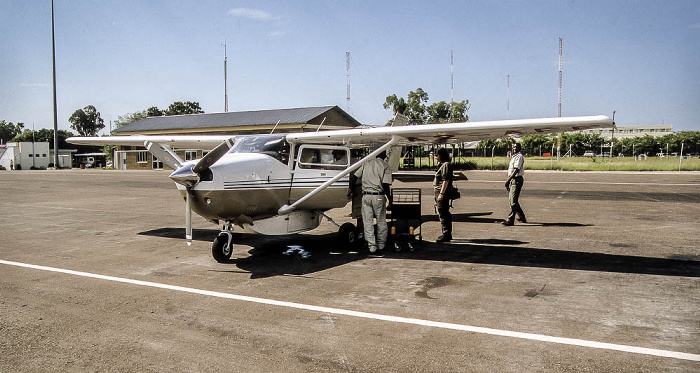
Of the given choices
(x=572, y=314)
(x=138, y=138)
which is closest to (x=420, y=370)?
(x=572, y=314)

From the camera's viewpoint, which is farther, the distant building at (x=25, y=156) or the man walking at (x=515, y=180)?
the distant building at (x=25, y=156)

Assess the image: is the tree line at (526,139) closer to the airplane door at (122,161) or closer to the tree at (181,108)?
the tree at (181,108)

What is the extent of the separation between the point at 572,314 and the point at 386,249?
458cm

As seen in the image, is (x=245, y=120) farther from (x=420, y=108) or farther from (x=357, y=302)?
(x=357, y=302)

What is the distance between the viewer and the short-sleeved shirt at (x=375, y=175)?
9.09 metres

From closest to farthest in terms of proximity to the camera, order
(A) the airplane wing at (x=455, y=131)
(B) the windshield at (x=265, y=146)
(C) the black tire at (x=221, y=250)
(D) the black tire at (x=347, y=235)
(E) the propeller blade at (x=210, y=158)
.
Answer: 1. (A) the airplane wing at (x=455, y=131)
2. (E) the propeller blade at (x=210, y=158)
3. (C) the black tire at (x=221, y=250)
4. (B) the windshield at (x=265, y=146)
5. (D) the black tire at (x=347, y=235)

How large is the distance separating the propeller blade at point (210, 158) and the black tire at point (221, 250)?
1.34 m

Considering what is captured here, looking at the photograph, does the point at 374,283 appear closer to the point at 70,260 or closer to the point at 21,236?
the point at 70,260

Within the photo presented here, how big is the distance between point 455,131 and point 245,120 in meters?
50.9

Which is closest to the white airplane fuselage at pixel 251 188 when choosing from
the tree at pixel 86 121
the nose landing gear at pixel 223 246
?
the nose landing gear at pixel 223 246

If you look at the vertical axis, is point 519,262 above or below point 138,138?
below

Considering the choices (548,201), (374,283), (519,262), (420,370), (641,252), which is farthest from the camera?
(548,201)

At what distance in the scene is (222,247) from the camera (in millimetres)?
8367

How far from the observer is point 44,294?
655 cm
